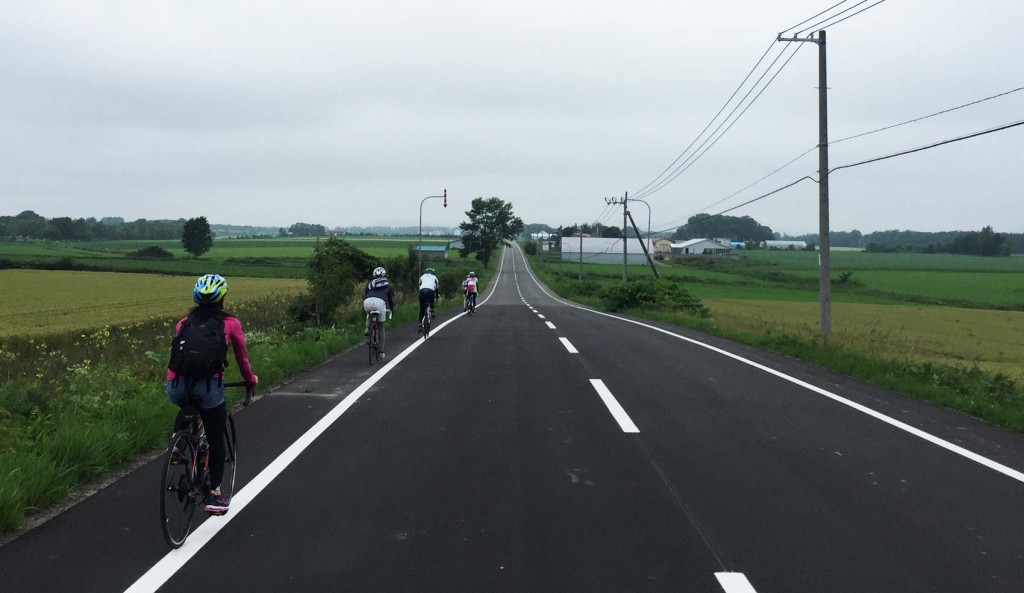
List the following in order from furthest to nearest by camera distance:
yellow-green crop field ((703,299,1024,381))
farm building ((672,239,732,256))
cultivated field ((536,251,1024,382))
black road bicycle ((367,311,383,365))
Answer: farm building ((672,239,732,256)) < cultivated field ((536,251,1024,382)) < yellow-green crop field ((703,299,1024,381)) < black road bicycle ((367,311,383,365))

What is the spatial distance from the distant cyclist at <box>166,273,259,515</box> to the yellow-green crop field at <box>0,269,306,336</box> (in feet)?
76.6

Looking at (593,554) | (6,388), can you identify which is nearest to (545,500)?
(593,554)

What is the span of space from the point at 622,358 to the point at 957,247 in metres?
143

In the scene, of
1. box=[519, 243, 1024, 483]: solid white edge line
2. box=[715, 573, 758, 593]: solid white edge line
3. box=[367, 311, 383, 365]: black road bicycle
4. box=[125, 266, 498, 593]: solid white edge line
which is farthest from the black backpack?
box=[367, 311, 383, 365]: black road bicycle

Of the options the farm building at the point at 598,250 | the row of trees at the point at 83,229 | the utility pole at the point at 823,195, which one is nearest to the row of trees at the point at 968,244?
the farm building at the point at 598,250

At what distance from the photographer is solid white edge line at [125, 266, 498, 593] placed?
12.8 feet

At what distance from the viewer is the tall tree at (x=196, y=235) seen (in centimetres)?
8912

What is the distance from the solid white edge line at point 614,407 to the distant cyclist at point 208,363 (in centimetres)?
416

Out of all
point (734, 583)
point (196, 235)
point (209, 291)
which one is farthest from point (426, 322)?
point (196, 235)

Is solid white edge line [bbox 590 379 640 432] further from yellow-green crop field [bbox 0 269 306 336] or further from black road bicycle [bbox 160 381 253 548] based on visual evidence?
yellow-green crop field [bbox 0 269 306 336]

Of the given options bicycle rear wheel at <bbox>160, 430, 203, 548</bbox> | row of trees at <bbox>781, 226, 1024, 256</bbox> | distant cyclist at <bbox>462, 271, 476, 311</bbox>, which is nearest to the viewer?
bicycle rear wheel at <bbox>160, 430, 203, 548</bbox>

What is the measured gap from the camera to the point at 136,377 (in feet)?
34.8

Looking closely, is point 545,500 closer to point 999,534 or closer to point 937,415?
point 999,534

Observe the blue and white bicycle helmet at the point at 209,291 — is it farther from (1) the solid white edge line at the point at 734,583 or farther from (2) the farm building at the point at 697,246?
(2) the farm building at the point at 697,246
